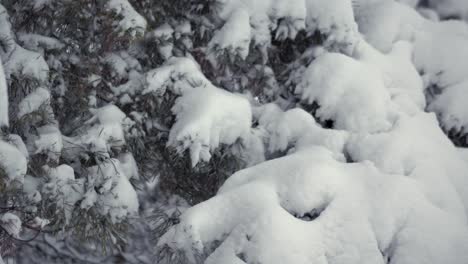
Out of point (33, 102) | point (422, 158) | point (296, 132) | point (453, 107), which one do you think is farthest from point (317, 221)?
point (453, 107)

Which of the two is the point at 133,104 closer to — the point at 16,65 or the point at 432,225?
the point at 16,65

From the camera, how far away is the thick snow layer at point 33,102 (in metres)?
2.90

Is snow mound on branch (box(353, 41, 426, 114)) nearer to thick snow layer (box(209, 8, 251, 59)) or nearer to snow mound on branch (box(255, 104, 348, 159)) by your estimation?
snow mound on branch (box(255, 104, 348, 159))

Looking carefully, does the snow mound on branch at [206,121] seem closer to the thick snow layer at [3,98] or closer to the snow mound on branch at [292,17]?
the snow mound on branch at [292,17]

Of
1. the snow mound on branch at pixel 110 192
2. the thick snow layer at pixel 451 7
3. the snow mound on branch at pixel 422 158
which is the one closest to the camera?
the snow mound on branch at pixel 110 192

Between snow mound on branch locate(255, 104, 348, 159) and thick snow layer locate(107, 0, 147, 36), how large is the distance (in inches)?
47.7

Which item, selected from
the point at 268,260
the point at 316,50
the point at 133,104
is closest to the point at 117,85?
the point at 133,104

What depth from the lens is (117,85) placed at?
12.4 ft

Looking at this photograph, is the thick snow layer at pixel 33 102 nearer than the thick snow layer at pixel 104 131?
Yes

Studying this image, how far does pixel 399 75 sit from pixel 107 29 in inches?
97.3

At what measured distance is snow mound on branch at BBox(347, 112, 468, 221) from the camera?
3.21 metres

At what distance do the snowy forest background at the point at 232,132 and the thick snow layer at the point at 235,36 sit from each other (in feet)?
0.05

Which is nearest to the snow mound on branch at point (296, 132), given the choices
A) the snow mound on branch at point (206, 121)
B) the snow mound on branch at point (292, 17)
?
the snow mound on branch at point (206, 121)

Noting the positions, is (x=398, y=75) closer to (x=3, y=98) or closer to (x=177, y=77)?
(x=177, y=77)
